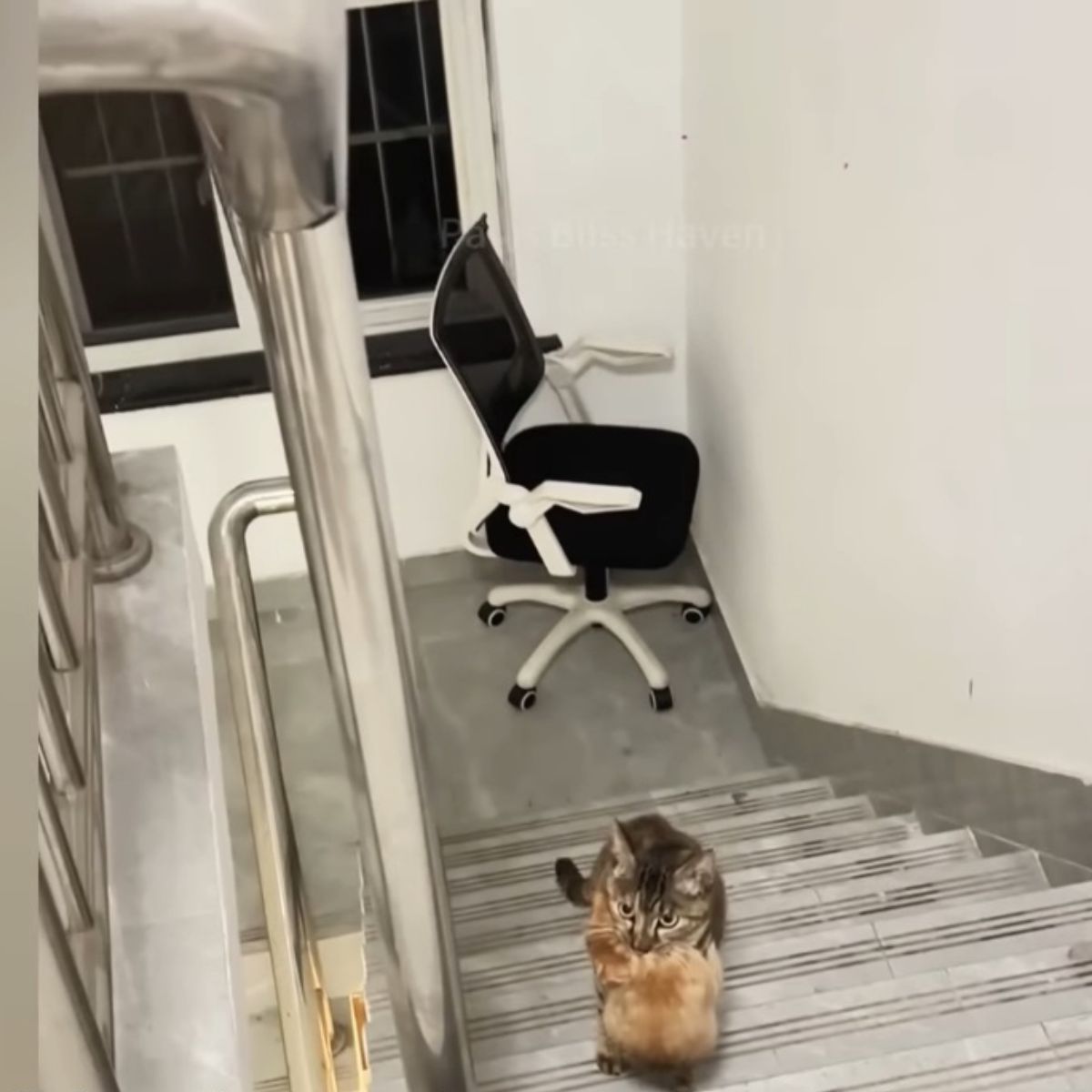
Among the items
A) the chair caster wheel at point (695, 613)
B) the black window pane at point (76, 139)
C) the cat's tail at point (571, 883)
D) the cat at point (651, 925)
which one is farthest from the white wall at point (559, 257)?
the cat at point (651, 925)

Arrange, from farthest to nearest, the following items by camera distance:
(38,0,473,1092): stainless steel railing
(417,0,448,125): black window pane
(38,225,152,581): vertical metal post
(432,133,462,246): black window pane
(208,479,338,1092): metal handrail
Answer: (432,133,462,246): black window pane → (417,0,448,125): black window pane → (208,479,338,1092): metal handrail → (38,225,152,581): vertical metal post → (38,0,473,1092): stainless steel railing

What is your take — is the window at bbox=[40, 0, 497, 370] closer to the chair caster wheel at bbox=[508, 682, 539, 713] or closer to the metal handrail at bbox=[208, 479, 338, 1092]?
the chair caster wheel at bbox=[508, 682, 539, 713]

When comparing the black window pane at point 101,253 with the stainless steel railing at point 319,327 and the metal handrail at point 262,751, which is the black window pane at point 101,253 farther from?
the stainless steel railing at point 319,327

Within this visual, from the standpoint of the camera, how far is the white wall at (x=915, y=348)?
6.12 feet

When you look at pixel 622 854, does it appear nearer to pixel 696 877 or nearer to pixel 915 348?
pixel 696 877

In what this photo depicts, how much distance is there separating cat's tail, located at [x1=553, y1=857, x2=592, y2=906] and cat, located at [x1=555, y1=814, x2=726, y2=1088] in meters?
0.18

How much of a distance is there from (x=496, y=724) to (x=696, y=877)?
143cm

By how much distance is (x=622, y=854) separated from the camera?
7.18 feet

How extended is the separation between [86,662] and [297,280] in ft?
1.80

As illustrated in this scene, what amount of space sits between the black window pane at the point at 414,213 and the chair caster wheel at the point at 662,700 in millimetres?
1314

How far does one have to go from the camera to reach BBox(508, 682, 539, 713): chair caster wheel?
3.47 metres

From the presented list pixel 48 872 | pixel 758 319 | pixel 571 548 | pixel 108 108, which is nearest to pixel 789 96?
pixel 758 319

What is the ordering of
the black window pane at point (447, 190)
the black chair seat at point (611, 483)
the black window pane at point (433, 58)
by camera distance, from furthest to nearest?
the black window pane at point (447, 190)
the black window pane at point (433, 58)
the black chair seat at point (611, 483)

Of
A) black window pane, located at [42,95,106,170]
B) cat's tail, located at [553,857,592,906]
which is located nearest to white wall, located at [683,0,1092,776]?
cat's tail, located at [553,857,592,906]
